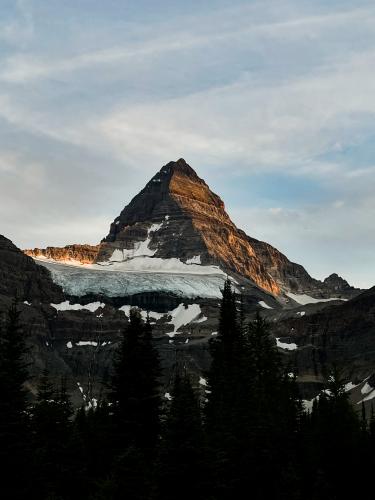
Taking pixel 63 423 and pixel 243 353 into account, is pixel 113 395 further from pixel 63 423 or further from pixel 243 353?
pixel 243 353

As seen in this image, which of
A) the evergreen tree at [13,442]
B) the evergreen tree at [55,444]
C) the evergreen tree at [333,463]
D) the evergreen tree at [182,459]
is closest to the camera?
the evergreen tree at [182,459]

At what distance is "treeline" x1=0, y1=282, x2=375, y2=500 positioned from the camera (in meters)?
27.4

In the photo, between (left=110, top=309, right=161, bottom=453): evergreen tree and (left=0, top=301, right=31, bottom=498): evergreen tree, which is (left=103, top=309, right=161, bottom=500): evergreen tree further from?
(left=0, top=301, right=31, bottom=498): evergreen tree

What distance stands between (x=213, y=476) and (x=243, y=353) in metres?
32.6

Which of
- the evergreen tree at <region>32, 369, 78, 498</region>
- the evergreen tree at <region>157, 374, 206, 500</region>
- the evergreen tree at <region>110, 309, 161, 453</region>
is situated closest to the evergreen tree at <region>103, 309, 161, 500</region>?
the evergreen tree at <region>110, 309, 161, 453</region>

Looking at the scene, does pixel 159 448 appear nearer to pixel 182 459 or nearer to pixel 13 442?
pixel 182 459

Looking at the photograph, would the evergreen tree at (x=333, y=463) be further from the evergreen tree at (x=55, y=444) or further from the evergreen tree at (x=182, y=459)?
the evergreen tree at (x=55, y=444)

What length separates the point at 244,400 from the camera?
43.0m

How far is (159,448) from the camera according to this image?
29406mm

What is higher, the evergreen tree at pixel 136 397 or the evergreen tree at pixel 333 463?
the evergreen tree at pixel 136 397

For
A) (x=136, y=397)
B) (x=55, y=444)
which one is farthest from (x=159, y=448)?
(x=55, y=444)

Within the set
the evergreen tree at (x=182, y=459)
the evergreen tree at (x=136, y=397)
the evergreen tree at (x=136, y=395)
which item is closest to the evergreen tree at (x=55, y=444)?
the evergreen tree at (x=136, y=397)

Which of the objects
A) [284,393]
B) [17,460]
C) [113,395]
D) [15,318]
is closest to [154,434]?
[113,395]

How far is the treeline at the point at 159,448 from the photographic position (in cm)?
2742
